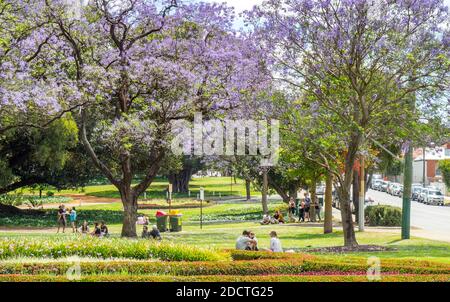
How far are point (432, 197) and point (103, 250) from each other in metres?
51.0

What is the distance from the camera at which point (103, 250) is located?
1570 cm

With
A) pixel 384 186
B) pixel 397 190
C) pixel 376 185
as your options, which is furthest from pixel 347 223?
pixel 376 185

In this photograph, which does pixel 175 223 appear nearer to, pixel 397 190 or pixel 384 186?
pixel 397 190

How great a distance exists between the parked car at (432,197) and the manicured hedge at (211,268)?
5008 cm

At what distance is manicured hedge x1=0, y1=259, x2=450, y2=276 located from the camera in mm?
12797

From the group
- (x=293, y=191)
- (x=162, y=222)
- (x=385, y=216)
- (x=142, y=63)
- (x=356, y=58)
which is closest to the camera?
(x=356, y=58)

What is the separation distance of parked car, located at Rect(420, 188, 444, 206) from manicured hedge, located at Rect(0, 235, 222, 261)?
162 feet

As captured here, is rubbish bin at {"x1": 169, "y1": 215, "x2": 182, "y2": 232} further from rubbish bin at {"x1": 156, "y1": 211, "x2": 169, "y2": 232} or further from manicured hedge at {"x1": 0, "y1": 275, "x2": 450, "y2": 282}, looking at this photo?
manicured hedge at {"x1": 0, "y1": 275, "x2": 450, "y2": 282}

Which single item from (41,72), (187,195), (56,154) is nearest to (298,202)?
(56,154)

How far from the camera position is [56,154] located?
41.8m

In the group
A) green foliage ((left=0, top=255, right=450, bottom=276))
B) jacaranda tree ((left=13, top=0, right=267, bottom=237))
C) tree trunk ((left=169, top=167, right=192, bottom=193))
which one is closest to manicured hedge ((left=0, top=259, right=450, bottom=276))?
green foliage ((left=0, top=255, right=450, bottom=276))

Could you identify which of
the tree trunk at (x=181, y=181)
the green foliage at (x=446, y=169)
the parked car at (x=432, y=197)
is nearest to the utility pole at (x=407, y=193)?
the parked car at (x=432, y=197)
